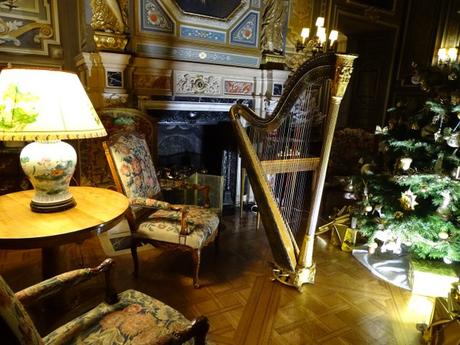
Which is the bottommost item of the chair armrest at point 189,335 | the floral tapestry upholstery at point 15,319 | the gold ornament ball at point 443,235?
the gold ornament ball at point 443,235

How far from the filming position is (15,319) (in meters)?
0.52

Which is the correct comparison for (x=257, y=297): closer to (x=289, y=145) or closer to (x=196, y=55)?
(x=289, y=145)

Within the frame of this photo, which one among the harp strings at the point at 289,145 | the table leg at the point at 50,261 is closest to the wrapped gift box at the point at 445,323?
the harp strings at the point at 289,145

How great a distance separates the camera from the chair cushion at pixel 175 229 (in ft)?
6.03

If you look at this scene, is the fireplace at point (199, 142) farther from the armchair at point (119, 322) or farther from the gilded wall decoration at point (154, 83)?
the armchair at point (119, 322)

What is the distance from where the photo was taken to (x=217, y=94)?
9.87ft

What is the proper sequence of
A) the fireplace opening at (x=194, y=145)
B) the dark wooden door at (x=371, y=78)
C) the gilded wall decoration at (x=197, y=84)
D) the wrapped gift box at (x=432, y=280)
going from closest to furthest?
1. the wrapped gift box at (x=432, y=280)
2. the gilded wall decoration at (x=197, y=84)
3. the fireplace opening at (x=194, y=145)
4. the dark wooden door at (x=371, y=78)

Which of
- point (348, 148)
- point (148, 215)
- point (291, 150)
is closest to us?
point (148, 215)

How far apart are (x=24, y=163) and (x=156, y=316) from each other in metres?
0.81

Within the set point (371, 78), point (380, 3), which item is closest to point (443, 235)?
point (380, 3)

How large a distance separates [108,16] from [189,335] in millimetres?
2355

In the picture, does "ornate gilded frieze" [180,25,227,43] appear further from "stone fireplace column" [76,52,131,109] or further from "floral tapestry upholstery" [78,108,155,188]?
"floral tapestry upholstery" [78,108,155,188]

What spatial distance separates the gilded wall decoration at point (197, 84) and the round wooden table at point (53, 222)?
1.45m

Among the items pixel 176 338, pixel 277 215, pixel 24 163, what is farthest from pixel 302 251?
pixel 24 163
